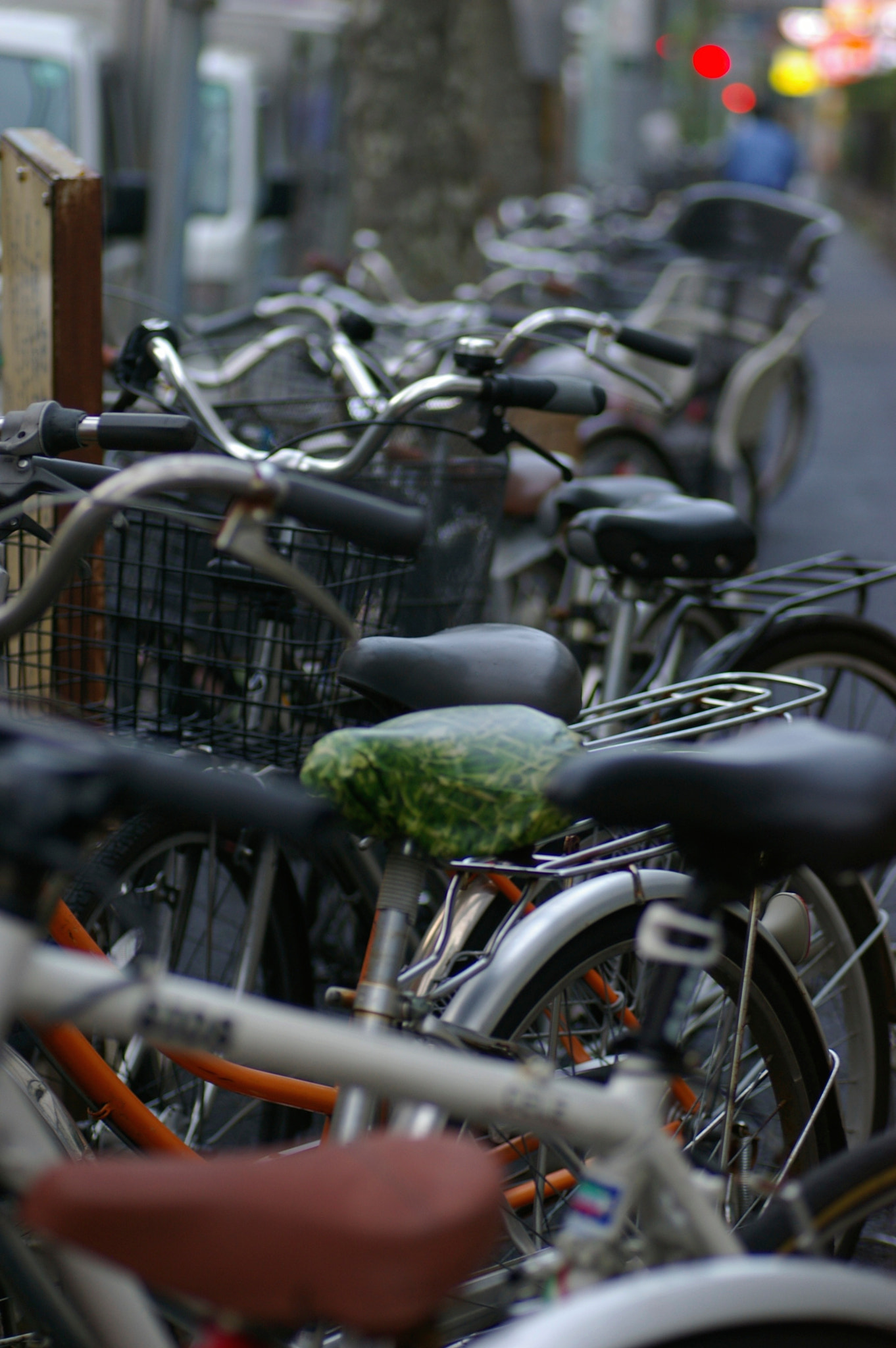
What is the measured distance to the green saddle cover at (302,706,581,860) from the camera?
1.41 metres

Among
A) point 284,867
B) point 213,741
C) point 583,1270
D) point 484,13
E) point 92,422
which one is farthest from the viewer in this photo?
point 484,13

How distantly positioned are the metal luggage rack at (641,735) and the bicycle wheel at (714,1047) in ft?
0.25

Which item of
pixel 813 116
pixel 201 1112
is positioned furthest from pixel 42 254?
pixel 813 116

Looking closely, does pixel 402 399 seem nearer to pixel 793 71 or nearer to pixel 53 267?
pixel 53 267

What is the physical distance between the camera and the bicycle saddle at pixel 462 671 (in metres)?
1.63

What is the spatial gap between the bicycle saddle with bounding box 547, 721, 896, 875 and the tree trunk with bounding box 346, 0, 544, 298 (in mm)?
5919

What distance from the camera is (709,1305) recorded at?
3.28 feet

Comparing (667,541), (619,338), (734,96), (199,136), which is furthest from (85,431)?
(734,96)

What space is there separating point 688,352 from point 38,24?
4908mm

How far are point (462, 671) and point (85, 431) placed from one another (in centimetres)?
51

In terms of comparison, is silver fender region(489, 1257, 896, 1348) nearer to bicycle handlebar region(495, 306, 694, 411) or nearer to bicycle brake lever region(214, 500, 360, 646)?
bicycle brake lever region(214, 500, 360, 646)

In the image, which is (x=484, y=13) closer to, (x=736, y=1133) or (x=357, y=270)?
(x=357, y=270)

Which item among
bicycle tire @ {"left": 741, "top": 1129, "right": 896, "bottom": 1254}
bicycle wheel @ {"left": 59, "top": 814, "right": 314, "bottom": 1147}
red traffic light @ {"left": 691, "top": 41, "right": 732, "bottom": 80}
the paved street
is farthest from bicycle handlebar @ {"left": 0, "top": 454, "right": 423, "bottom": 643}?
red traffic light @ {"left": 691, "top": 41, "right": 732, "bottom": 80}

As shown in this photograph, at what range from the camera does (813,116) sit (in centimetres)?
→ 7031
